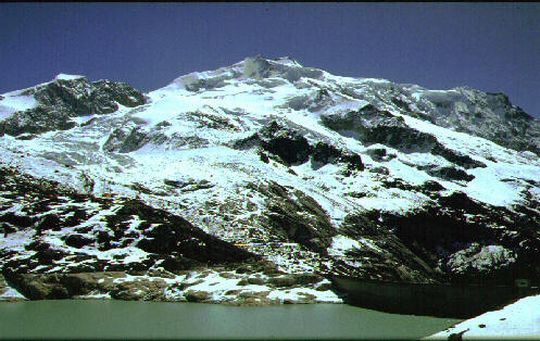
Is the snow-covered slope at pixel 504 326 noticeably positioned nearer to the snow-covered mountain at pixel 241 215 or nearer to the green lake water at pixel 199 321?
the green lake water at pixel 199 321

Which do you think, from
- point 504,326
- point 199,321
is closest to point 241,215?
point 199,321

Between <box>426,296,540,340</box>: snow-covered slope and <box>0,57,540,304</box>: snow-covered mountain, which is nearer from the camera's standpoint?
Answer: <box>426,296,540,340</box>: snow-covered slope

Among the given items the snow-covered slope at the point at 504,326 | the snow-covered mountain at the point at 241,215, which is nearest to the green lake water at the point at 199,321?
the snow-covered slope at the point at 504,326

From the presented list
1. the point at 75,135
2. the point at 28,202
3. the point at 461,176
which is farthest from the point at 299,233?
the point at 75,135

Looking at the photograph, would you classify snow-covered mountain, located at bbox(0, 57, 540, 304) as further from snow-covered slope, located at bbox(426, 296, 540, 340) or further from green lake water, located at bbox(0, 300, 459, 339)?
snow-covered slope, located at bbox(426, 296, 540, 340)

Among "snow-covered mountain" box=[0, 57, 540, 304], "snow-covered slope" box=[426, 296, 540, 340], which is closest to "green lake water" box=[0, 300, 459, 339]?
"snow-covered slope" box=[426, 296, 540, 340]

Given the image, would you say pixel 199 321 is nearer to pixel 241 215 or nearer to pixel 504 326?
pixel 504 326

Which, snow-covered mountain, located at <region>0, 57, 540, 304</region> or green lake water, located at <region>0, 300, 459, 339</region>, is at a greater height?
snow-covered mountain, located at <region>0, 57, 540, 304</region>
